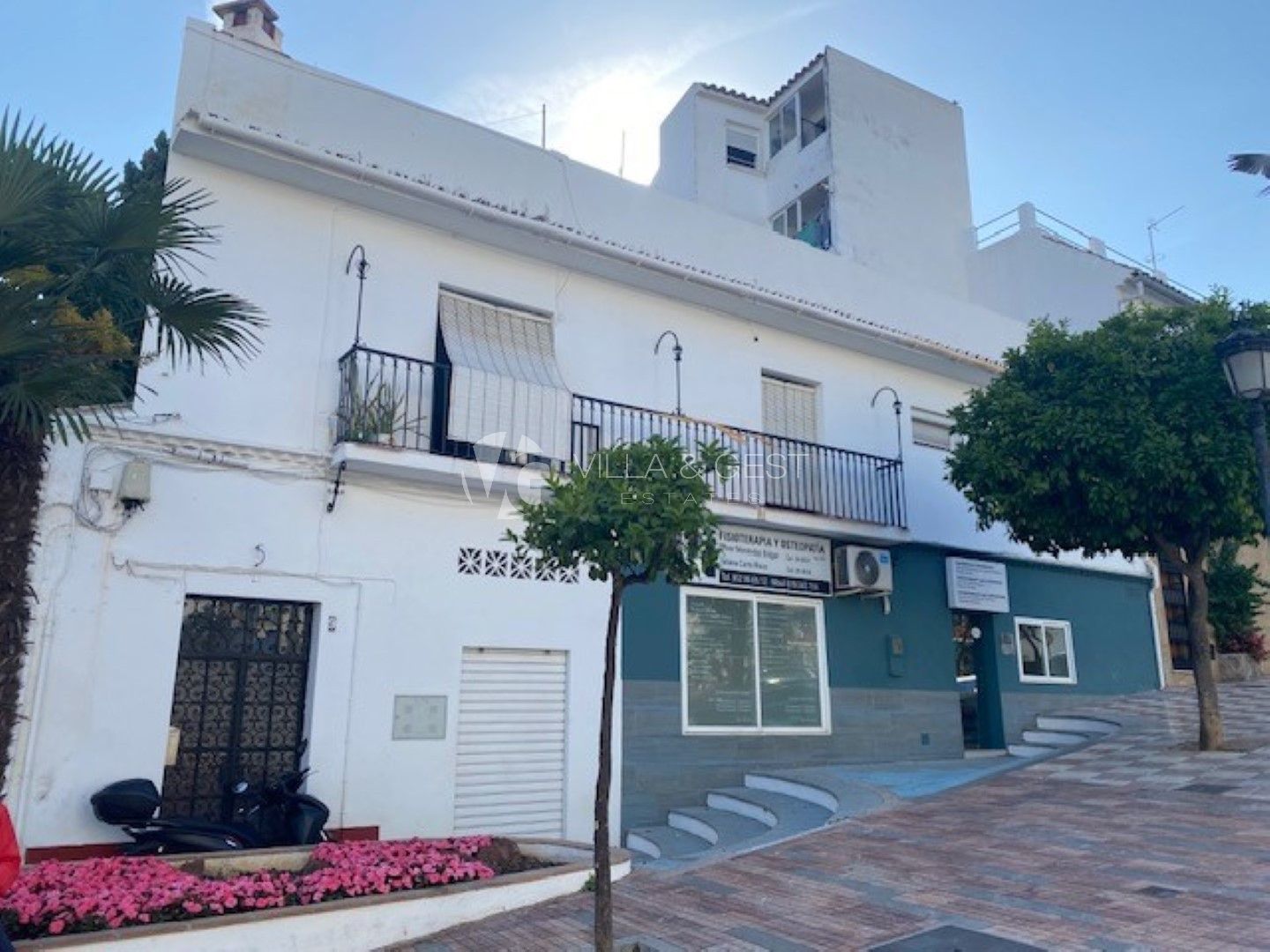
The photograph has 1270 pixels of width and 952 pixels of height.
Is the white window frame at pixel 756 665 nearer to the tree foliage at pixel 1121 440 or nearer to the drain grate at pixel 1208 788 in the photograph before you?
the tree foliage at pixel 1121 440

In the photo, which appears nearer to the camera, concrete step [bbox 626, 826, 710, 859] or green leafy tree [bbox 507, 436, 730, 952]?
green leafy tree [bbox 507, 436, 730, 952]

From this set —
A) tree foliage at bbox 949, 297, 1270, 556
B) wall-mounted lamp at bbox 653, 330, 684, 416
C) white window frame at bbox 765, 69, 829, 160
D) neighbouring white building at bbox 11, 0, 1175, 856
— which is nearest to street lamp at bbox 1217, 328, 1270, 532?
tree foliage at bbox 949, 297, 1270, 556

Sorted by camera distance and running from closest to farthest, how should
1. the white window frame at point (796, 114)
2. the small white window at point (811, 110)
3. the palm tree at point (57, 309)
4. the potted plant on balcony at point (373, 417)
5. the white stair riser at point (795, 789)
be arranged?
the palm tree at point (57, 309), the potted plant on balcony at point (373, 417), the white stair riser at point (795, 789), the white window frame at point (796, 114), the small white window at point (811, 110)

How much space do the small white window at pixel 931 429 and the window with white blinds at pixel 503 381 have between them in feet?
20.6

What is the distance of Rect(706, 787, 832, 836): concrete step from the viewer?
9.27 metres

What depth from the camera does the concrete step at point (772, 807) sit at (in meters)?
9.27

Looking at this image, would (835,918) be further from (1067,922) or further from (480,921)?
Result: (480,921)

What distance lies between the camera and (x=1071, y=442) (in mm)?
10836

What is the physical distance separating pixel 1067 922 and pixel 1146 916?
1.52ft

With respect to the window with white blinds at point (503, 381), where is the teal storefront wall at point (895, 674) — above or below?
below

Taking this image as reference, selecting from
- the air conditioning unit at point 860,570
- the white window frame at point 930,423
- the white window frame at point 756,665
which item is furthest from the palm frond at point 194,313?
the white window frame at point 930,423

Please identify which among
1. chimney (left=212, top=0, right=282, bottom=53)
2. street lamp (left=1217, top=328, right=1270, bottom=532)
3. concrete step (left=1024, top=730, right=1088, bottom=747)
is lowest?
concrete step (left=1024, top=730, right=1088, bottom=747)

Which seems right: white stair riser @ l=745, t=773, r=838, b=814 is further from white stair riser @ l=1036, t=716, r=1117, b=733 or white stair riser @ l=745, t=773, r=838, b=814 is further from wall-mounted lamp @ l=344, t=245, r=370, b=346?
wall-mounted lamp @ l=344, t=245, r=370, b=346

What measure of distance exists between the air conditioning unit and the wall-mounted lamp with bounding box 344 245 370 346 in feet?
21.7
